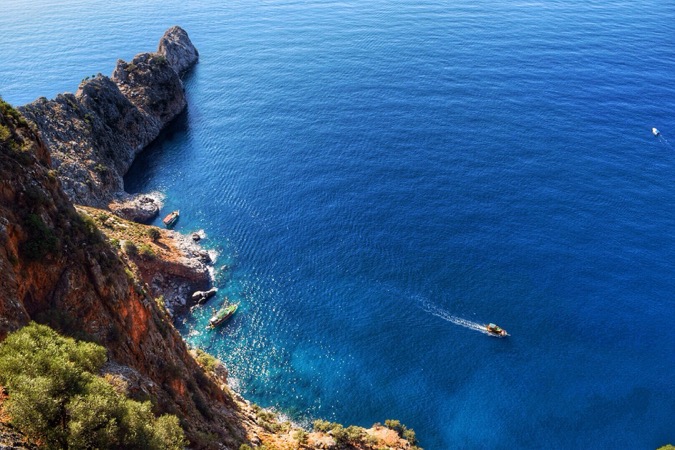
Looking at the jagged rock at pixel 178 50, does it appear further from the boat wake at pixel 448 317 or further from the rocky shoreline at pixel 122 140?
the boat wake at pixel 448 317

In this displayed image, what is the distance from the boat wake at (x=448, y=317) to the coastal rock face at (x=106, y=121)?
204 feet

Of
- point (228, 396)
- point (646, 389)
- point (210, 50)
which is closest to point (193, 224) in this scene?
point (228, 396)

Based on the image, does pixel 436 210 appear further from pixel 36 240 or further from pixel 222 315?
pixel 36 240

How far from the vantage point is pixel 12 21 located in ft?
602

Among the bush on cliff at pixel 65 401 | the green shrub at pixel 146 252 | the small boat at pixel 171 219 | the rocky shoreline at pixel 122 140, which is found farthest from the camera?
the small boat at pixel 171 219

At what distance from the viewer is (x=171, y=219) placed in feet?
320

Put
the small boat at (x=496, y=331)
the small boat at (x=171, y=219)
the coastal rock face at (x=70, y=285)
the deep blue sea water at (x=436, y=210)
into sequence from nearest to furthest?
the coastal rock face at (x=70, y=285)
the deep blue sea water at (x=436, y=210)
the small boat at (x=496, y=331)
the small boat at (x=171, y=219)

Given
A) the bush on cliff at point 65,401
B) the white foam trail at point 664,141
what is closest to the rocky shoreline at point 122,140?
the bush on cliff at point 65,401

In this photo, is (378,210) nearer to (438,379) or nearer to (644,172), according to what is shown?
(438,379)

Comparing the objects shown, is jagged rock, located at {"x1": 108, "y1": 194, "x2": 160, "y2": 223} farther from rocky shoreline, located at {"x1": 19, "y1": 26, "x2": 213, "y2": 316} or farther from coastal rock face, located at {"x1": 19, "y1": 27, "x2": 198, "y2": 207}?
coastal rock face, located at {"x1": 19, "y1": 27, "x2": 198, "y2": 207}

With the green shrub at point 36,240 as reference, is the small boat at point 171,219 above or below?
below

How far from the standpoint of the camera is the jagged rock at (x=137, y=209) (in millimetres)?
96062

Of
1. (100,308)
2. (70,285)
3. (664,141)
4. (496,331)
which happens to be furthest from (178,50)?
(664,141)

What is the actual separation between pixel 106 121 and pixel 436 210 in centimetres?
7531
